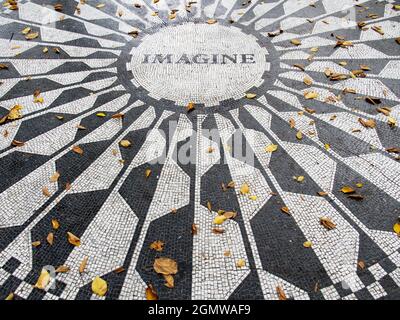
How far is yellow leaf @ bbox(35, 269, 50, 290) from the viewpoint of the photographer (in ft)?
11.4

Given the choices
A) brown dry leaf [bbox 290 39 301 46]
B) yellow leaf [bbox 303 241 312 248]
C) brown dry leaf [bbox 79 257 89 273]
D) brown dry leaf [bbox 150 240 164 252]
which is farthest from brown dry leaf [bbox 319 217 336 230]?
brown dry leaf [bbox 290 39 301 46]

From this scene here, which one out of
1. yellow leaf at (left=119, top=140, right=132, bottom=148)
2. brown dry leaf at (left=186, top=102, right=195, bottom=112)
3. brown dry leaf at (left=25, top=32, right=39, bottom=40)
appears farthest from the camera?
brown dry leaf at (left=25, top=32, right=39, bottom=40)

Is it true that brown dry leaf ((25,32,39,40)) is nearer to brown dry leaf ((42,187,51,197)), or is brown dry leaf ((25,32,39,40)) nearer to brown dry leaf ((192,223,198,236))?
brown dry leaf ((42,187,51,197))

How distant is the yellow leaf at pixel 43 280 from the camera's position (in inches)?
137

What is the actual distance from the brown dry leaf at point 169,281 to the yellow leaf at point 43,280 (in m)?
1.19

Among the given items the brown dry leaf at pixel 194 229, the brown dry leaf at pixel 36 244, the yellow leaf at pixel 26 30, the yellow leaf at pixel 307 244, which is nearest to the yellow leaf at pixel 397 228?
the yellow leaf at pixel 307 244

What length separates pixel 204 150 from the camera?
4.86 meters

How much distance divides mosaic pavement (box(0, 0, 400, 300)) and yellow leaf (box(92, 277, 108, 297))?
0.19ft

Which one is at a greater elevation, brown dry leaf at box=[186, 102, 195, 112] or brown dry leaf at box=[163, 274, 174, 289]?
brown dry leaf at box=[186, 102, 195, 112]

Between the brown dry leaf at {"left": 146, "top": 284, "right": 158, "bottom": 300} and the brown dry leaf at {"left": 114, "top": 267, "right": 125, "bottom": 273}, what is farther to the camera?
the brown dry leaf at {"left": 114, "top": 267, "right": 125, "bottom": 273}

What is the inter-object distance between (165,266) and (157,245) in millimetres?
268

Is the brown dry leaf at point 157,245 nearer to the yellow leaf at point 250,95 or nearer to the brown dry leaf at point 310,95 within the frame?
the yellow leaf at point 250,95

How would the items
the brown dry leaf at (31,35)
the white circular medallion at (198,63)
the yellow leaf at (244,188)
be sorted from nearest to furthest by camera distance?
1. the yellow leaf at (244,188)
2. the white circular medallion at (198,63)
3. the brown dry leaf at (31,35)
